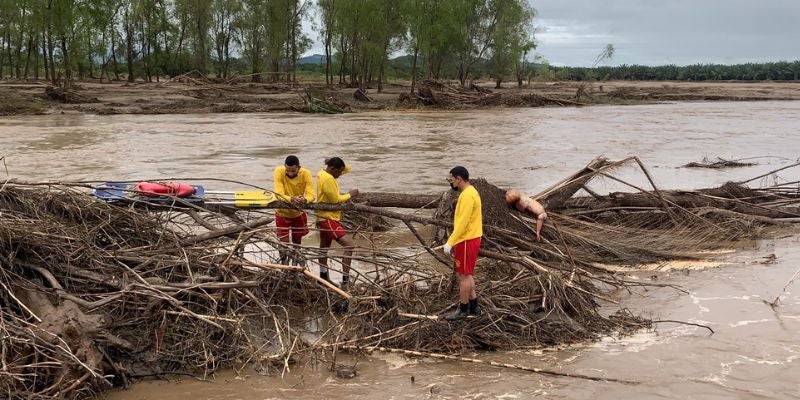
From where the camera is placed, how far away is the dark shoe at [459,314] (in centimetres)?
595

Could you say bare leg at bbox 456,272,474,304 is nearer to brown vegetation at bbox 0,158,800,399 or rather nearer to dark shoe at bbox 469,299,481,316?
dark shoe at bbox 469,299,481,316

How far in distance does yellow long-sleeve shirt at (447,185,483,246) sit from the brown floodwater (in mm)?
957

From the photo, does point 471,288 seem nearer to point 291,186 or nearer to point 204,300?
point 204,300

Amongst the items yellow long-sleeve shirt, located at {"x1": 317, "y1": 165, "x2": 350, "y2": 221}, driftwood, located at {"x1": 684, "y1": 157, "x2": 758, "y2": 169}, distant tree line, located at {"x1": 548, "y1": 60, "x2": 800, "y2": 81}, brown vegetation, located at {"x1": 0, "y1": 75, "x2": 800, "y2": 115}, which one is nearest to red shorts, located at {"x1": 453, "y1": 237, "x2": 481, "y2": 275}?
yellow long-sleeve shirt, located at {"x1": 317, "y1": 165, "x2": 350, "y2": 221}

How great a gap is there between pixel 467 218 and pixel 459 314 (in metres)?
0.80

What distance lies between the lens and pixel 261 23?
180 feet

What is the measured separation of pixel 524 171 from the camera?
16734 mm

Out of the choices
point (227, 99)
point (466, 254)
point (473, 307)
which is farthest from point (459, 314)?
point (227, 99)

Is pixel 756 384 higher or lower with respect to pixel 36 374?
lower

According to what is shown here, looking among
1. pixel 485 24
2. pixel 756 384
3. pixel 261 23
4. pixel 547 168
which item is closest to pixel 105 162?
pixel 547 168

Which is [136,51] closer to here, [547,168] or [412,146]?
[412,146]

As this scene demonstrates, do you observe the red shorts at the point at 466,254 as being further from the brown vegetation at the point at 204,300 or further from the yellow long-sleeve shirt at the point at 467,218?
the brown vegetation at the point at 204,300

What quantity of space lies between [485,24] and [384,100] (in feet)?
61.6

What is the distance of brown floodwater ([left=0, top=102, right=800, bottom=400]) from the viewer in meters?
5.31
